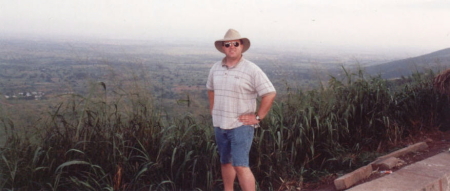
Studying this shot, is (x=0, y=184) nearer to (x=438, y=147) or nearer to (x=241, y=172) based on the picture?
(x=241, y=172)

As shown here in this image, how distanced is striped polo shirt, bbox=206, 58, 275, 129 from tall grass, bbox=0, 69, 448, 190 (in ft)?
2.89

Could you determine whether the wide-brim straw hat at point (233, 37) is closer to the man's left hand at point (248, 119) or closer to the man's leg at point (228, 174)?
the man's left hand at point (248, 119)

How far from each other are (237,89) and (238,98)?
0.07 metres

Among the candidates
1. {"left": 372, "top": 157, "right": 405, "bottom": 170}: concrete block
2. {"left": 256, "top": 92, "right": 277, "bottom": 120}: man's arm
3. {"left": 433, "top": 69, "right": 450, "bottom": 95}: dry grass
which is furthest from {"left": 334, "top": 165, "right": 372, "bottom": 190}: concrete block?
{"left": 433, "top": 69, "right": 450, "bottom": 95}: dry grass

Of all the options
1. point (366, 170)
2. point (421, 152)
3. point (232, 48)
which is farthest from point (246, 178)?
point (421, 152)

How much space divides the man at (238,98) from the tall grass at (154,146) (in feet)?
2.56

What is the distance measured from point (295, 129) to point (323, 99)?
87 cm

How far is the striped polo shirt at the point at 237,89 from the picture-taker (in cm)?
345

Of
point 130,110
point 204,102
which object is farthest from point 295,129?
point 130,110

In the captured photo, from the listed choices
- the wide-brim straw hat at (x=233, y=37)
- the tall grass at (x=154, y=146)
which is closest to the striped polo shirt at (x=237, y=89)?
the wide-brim straw hat at (x=233, y=37)

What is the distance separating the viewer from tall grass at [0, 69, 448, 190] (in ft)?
13.2

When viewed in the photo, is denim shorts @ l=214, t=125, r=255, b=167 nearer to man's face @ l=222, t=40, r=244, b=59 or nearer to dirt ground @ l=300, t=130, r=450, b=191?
man's face @ l=222, t=40, r=244, b=59

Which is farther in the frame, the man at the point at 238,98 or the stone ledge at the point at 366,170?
the stone ledge at the point at 366,170

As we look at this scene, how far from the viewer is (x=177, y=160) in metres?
4.46
